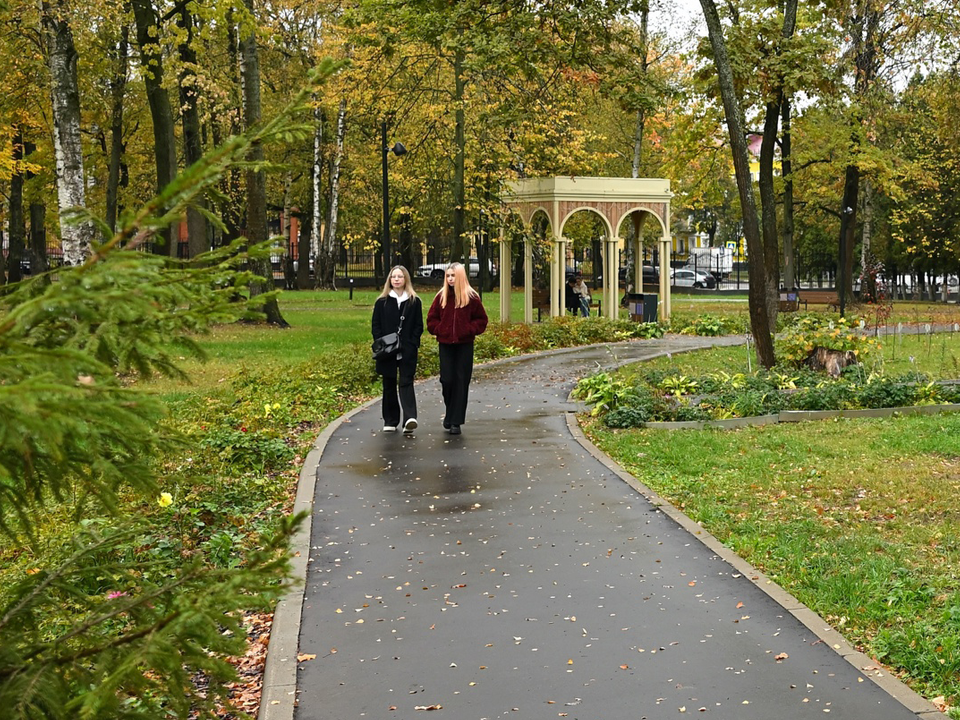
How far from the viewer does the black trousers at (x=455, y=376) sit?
13000mm

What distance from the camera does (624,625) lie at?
634cm

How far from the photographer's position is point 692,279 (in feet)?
229

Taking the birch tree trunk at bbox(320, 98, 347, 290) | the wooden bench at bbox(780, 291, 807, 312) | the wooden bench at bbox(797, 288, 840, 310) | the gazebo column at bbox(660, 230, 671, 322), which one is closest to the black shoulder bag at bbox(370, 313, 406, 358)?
the gazebo column at bbox(660, 230, 671, 322)

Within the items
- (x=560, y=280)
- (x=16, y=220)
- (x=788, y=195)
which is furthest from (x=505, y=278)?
(x=16, y=220)

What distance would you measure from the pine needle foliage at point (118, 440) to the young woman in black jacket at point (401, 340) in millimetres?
9298

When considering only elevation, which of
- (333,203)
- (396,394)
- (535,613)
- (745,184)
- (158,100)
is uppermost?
(158,100)

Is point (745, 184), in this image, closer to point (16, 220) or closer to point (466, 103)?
point (466, 103)

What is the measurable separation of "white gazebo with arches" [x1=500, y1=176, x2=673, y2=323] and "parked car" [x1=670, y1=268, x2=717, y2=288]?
37476 mm

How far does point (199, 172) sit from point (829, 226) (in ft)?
197

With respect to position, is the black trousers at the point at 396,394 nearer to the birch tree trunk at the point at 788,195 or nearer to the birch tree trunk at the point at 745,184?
the birch tree trunk at the point at 745,184

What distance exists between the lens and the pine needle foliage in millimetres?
2691

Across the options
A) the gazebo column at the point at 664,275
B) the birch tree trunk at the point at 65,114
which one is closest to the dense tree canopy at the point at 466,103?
the birch tree trunk at the point at 65,114

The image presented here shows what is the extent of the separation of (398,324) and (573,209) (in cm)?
1622

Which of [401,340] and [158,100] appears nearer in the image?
[401,340]
